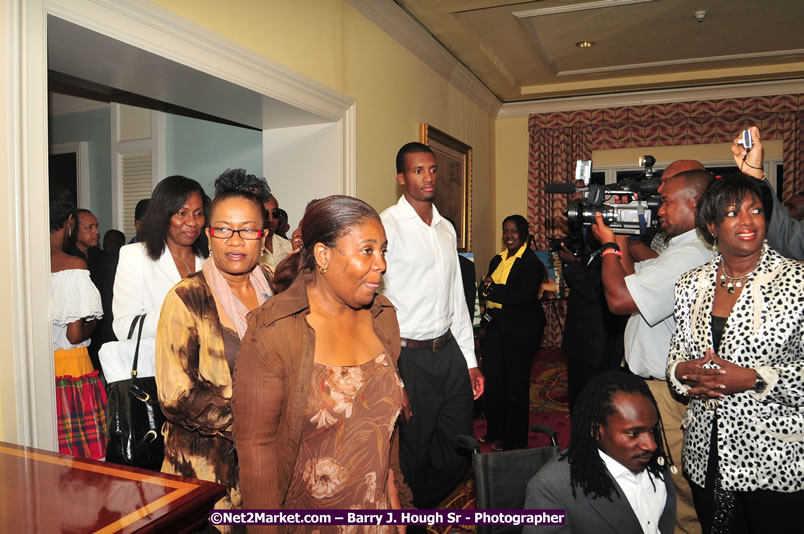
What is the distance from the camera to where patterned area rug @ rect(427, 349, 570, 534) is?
10.6 feet

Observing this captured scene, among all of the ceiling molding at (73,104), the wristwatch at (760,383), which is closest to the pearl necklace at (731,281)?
the wristwatch at (760,383)

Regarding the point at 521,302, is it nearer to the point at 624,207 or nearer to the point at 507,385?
the point at 507,385

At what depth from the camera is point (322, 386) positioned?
139 centimetres

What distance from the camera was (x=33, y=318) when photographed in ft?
6.16

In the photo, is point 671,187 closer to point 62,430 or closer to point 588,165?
point 588,165

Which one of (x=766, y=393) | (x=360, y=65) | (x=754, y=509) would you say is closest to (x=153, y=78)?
(x=360, y=65)

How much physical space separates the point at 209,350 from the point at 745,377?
160cm

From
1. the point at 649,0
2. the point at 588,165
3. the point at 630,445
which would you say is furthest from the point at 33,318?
the point at 649,0

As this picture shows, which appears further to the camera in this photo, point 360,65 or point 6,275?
point 360,65

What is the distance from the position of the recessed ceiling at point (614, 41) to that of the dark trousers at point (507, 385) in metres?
2.47

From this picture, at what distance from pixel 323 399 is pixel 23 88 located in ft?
4.56

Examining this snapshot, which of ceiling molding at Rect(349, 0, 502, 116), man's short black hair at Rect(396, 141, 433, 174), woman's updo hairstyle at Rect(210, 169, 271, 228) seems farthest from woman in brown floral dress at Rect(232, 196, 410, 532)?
ceiling molding at Rect(349, 0, 502, 116)

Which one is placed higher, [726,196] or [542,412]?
[726,196]

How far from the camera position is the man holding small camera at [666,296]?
226 centimetres
